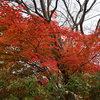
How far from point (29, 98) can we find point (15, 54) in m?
2.47

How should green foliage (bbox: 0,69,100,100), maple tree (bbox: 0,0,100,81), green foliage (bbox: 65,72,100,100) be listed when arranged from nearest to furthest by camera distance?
green foliage (bbox: 0,69,100,100) → green foliage (bbox: 65,72,100,100) → maple tree (bbox: 0,0,100,81)

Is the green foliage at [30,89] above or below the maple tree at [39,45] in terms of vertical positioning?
below

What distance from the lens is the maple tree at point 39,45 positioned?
3980 millimetres

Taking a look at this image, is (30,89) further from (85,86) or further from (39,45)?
(39,45)

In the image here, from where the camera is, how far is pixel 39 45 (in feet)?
14.6

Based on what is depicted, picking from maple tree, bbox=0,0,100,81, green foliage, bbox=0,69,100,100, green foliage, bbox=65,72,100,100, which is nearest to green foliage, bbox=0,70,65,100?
green foliage, bbox=0,69,100,100

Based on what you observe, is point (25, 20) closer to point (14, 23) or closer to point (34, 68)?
point (14, 23)

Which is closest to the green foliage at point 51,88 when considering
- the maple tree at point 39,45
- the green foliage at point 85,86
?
the green foliage at point 85,86

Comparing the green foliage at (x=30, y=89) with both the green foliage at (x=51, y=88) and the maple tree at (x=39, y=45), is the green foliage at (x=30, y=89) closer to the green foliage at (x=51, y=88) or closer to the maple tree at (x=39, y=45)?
the green foliage at (x=51, y=88)

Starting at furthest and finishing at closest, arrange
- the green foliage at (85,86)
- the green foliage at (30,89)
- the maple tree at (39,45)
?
the maple tree at (39,45) < the green foliage at (85,86) < the green foliage at (30,89)

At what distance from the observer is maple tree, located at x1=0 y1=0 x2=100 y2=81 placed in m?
3.98

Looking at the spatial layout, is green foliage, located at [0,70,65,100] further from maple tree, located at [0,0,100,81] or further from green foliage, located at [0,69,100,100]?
maple tree, located at [0,0,100,81]

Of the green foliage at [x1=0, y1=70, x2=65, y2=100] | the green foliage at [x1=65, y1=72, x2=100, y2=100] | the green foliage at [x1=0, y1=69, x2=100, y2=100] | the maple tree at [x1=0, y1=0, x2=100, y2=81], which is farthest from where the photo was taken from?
the maple tree at [x1=0, y1=0, x2=100, y2=81]

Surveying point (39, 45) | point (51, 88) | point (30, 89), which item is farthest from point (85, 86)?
point (39, 45)
